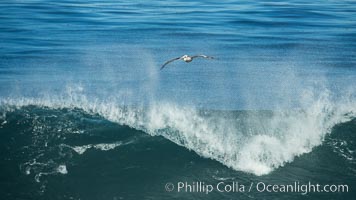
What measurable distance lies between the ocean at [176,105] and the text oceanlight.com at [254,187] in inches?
2.9

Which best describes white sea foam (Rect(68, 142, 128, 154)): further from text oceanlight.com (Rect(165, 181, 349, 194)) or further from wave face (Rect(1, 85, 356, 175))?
text oceanlight.com (Rect(165, 181, 349, 194))

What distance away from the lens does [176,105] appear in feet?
115

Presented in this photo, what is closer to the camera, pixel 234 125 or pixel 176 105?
pixel 234 125

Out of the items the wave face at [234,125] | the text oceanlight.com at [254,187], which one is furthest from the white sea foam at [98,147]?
the text oceanlight.com at [254,187]

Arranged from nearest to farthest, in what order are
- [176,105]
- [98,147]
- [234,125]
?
1. [98,147]
2. [234,125]
3. [176,105]

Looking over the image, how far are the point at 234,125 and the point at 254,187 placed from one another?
6.94 meters

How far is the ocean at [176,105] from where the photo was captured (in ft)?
82.8

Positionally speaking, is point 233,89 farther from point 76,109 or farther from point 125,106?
point 76,109

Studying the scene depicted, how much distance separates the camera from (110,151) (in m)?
27.6

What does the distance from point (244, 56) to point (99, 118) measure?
787 inches
